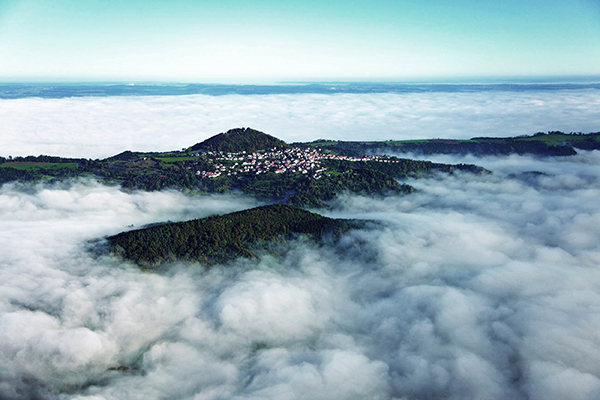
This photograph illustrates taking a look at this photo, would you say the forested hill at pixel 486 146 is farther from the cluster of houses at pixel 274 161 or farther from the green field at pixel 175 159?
the green field at pixel 175 159

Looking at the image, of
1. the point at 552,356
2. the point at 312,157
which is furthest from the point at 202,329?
the point at 312,157

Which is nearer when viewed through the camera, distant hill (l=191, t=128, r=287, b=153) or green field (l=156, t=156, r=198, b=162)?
green field (l=156, t=156, r=198, b=162)

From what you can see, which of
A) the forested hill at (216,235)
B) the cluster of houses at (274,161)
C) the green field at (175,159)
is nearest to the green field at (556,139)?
the cluster of houses at (274,161)

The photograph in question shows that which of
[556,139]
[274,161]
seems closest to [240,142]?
[274,161]

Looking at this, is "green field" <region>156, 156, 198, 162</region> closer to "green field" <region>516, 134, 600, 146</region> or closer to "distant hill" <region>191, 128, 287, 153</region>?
"distant hill" <region>191, 128, 287, 153</region>

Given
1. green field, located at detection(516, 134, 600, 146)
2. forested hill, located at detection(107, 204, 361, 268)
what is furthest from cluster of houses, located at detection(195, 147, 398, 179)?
green field, located at detection(516, 134, 600, 146)
